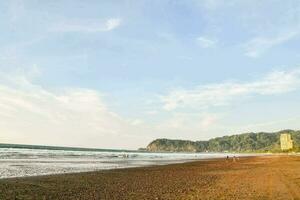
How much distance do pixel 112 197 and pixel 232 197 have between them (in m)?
6.14

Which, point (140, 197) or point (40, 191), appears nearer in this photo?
point (140, 197)

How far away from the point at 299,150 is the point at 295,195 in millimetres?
189038

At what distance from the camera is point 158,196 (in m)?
20.2

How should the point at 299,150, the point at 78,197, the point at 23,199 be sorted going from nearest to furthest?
the point at 23,199 < the point at 78,197 < the point at 299,150

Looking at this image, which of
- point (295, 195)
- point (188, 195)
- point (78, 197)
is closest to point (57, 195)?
point (78, 197)

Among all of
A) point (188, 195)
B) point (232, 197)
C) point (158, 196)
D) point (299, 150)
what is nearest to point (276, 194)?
point (232, 197)

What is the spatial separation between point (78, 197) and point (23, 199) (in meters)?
2.73

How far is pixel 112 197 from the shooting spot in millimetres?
19859

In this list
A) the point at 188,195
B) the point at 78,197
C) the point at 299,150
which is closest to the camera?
the point at 78,197

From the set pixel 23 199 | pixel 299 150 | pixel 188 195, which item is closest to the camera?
pixel 23 199

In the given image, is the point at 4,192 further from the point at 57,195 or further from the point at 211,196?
the point at 211,196

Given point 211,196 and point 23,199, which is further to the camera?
point 211,196

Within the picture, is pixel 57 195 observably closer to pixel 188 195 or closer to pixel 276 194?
pixel 188 195

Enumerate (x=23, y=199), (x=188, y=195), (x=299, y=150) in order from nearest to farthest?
(x=23, y=199) → (x=188, y=195) → (x=299, y=150)
